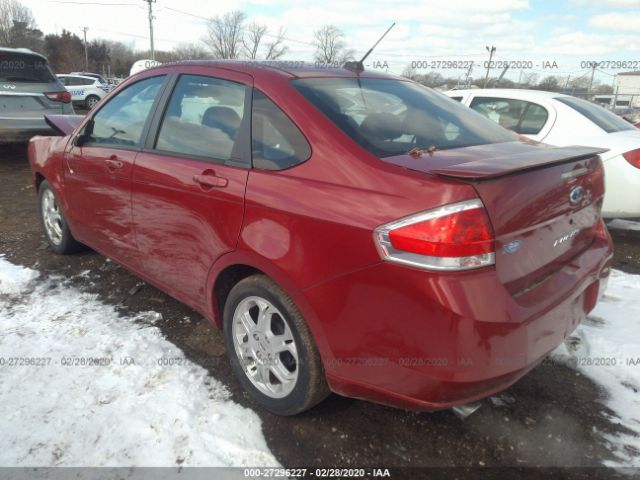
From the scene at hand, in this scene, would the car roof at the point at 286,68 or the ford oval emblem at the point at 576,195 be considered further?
the car roof at the point at 286,68

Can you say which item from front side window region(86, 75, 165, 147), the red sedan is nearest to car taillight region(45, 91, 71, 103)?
front side window region(86, 75, 165, 147)

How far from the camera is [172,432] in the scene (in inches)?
87.8

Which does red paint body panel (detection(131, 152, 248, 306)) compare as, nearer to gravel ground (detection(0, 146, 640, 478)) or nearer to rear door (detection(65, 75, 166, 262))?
rear door (detection(65, 75, 166, 262))

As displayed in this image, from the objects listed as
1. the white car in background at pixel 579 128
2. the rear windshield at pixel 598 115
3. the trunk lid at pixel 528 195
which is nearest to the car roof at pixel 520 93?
the white car in background at pixel 579 128

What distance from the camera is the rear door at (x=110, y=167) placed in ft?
9.89

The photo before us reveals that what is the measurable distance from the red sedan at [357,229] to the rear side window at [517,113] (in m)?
3.17

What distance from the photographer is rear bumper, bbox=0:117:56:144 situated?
7.23m

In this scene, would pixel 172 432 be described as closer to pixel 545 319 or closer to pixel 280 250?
pixel 280 250

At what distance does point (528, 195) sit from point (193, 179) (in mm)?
1597

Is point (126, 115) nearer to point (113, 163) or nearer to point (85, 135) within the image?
point (113, 163)

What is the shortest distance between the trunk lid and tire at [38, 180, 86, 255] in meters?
3.39

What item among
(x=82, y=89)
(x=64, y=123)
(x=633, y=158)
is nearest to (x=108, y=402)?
(x=64, y=123)

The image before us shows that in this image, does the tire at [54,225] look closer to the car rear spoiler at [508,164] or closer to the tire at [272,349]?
the tire at [272,349]

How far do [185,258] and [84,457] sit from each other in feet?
3.54
